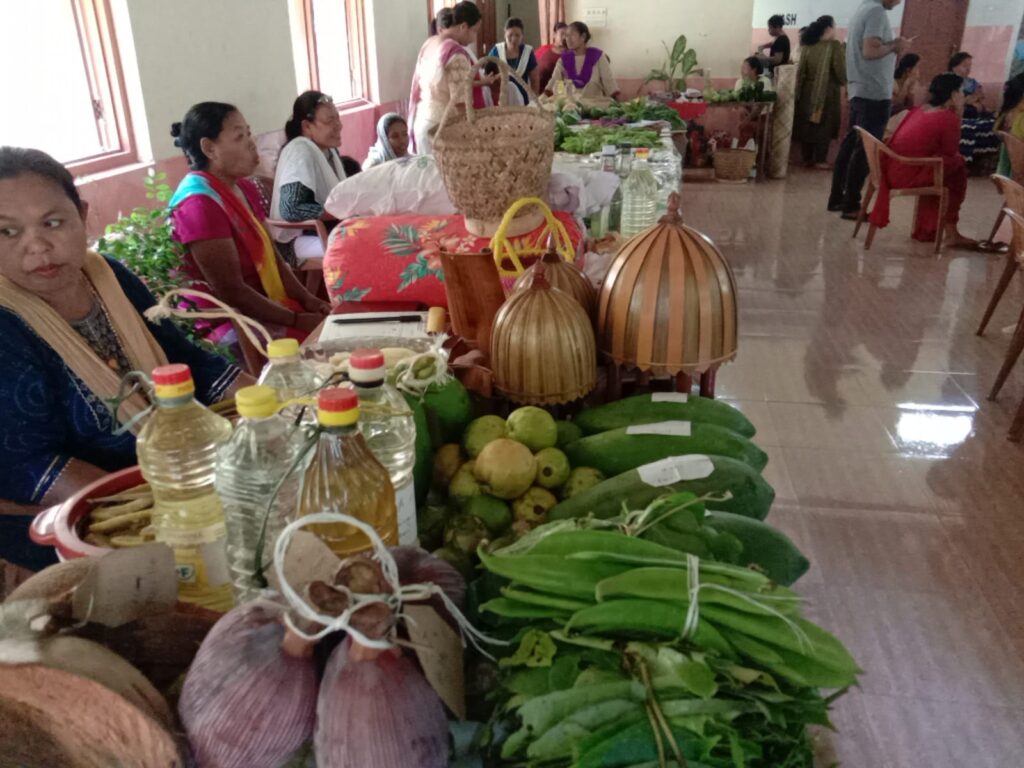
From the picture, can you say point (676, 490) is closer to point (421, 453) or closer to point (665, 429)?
point (665, 429)

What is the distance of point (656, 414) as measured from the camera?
130 cm

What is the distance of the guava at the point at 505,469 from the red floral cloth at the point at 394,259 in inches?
39.2

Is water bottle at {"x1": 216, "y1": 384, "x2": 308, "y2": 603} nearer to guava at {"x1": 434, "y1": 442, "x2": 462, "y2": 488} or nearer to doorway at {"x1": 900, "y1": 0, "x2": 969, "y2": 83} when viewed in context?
guava at {"x1": 434, "y1": 442, "x2": 462, "y2": 488}

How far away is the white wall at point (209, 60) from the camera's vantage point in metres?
3.63

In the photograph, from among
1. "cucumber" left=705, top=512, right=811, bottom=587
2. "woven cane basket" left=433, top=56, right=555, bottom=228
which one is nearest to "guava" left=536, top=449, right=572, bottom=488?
"cucumber" left=705, top=512, right=811, bottom=587

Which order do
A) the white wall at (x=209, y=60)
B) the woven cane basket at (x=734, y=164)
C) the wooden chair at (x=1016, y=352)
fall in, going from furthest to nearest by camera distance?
1. the woven cane basket at (x=734, y=164)
2. the white wall at (x=209, y=60)
3. the wooden chair at (x=1016, y=352)

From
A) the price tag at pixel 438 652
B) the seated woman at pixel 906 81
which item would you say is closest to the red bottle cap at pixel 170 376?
the price tag at pixel 438 652

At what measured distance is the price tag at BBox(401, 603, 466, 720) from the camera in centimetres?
69

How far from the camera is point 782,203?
24.1ft

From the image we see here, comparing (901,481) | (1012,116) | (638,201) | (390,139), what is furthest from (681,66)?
(901,481)

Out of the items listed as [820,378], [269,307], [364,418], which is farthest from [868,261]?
[364,418]

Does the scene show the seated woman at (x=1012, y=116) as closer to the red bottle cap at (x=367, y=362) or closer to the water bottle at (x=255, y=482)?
the red bottle cap at (x=367, y=362)

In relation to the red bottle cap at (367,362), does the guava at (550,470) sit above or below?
below

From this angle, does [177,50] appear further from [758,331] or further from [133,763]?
[133,763]
